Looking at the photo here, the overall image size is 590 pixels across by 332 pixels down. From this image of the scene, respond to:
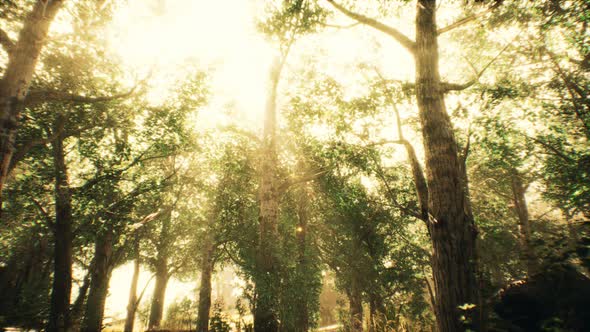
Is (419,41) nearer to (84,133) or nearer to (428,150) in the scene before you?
(428,150)

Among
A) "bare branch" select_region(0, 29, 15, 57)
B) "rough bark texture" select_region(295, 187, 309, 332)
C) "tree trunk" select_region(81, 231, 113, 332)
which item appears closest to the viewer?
"bare branch" select_region(0, 29, 15, 57)

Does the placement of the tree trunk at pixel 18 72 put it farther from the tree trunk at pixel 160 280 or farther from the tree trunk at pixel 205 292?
the tree trunk at pixel 160 280

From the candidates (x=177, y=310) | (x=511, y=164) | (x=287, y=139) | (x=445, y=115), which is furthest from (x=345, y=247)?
(x=177, y=310)

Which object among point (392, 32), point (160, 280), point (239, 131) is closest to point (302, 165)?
point (239, 131)

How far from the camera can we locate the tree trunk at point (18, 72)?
5.37 meters

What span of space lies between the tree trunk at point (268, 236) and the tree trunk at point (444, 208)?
16.9 ft

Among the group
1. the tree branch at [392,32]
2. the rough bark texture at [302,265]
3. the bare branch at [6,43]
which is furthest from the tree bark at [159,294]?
the tree branch at [392,32]

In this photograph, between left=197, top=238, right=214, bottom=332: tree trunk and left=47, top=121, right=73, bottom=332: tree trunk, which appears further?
left=197, top=238, right=214, bottom=332: tree trunk

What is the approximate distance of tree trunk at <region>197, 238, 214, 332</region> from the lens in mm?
12383

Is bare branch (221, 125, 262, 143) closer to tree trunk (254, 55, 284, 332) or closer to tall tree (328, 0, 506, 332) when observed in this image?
tree trunk (254, 55, 284, 332)

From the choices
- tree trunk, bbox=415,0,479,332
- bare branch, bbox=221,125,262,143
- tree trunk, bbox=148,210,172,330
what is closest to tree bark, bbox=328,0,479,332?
tree trunk, bbox=415,0,479,332

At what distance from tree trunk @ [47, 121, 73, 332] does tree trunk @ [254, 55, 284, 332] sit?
6.30 m

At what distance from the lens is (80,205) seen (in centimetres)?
795

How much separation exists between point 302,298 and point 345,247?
5259 millimetres
